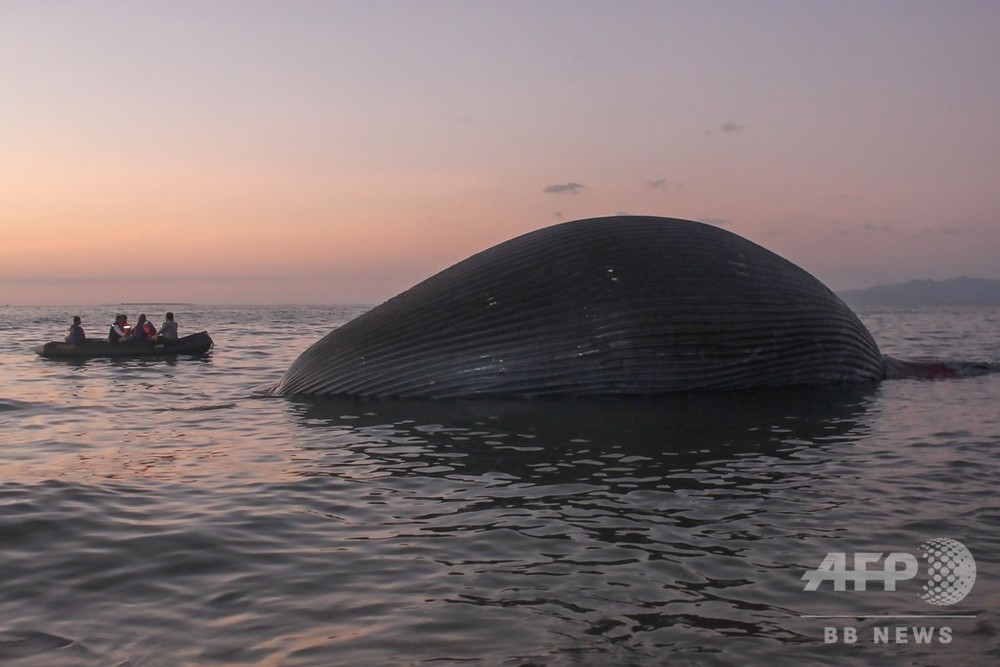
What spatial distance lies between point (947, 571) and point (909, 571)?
221 mm

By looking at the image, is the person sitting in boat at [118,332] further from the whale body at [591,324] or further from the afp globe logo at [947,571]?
the afp globe logo at [947,571]

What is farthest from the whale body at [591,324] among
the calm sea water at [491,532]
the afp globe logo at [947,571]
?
the afp globe logo at [947,571]

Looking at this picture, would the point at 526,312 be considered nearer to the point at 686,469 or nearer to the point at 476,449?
the point at 476,449

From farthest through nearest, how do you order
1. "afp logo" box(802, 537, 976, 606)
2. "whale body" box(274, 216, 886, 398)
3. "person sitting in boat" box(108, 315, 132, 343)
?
"person sitting in boat" box(108, 315, 132, 343), "whale body" box(274, 216, 886, 398), "afp logo" box(802, 537, 976, 606)

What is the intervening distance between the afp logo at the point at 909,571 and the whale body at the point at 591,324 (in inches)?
288

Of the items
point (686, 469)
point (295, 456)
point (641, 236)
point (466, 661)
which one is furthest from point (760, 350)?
point (466, 661)

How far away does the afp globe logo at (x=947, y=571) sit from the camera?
5.37m

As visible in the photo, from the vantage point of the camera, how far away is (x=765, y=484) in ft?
27.3

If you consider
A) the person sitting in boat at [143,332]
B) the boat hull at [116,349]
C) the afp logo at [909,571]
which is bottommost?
the afp logo at [909,571]

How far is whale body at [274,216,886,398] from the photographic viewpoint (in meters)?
13.4

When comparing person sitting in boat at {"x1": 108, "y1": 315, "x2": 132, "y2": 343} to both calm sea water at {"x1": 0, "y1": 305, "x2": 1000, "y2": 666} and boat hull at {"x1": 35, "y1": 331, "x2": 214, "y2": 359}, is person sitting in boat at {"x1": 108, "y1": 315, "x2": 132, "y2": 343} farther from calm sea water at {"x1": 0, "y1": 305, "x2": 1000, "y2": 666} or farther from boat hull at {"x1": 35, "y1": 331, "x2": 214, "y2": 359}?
calm sea water at {"x1": 0, "y1": 305, "x2": 1000, "y2": 666}

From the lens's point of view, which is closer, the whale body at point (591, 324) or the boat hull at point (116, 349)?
the whale body at point (591, 324)

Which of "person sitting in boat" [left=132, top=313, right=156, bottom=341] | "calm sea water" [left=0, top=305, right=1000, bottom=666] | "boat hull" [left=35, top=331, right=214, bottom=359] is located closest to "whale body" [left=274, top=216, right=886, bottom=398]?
"calm sea water" [left=0, top=305, right=1000, bottom=666]

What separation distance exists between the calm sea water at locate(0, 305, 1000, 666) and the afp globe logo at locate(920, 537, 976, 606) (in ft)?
0.32
